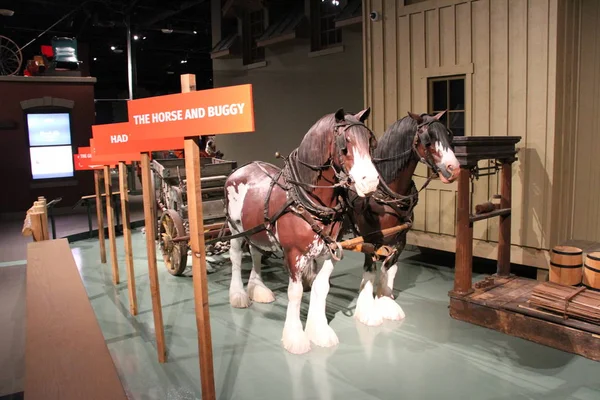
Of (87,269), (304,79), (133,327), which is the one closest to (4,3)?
(304,79)

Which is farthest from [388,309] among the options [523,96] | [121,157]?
[121,157]

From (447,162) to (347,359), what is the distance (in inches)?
83.2

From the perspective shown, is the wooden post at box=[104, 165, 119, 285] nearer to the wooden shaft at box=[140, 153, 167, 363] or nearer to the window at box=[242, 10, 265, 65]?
the wooden shaft at box=[140, 153, 167, 363]

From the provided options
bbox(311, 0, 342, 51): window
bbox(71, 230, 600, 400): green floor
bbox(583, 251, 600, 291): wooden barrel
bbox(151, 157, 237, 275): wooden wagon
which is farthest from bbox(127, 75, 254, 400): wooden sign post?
bbox(311, 0, 342, 51): window

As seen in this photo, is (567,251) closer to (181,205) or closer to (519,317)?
(519,317)

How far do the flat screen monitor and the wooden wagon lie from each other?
290 inches

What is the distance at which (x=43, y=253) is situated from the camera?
6480 millimetres

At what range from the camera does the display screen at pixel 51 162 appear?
13836 millimetres

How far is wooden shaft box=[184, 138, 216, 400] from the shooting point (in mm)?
3504

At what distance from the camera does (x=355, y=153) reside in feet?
13.6

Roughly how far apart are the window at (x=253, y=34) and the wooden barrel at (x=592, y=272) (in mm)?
10015

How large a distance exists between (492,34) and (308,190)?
379cm

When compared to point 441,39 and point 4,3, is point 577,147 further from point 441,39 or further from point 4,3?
point 4,3

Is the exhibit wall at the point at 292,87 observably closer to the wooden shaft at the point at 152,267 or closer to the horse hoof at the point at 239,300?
the horse hoof at the point at 239,300
